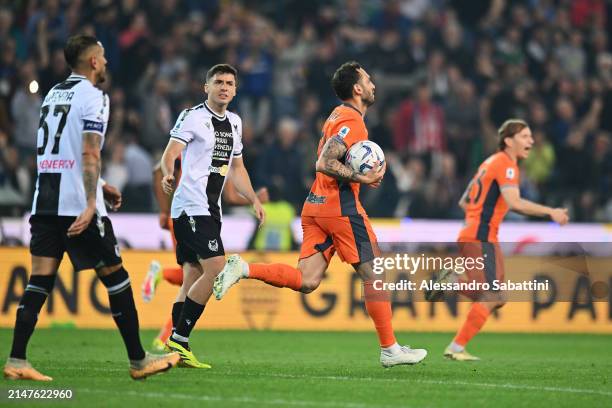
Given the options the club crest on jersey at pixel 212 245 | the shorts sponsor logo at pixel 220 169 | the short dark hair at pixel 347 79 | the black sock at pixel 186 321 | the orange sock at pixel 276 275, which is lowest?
the black sock at pixel 186 321

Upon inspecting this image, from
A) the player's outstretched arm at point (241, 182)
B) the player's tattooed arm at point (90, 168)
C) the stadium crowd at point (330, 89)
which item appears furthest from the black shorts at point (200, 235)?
the stadium crowd at point (330, 89)

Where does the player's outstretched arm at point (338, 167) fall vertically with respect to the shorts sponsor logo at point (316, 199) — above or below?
above

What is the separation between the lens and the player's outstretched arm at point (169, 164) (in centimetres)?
933

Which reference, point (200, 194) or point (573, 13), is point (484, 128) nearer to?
point (573, 13)

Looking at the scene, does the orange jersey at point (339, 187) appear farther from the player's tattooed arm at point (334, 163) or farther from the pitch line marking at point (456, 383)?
the pitch line marking at point (456, 383)

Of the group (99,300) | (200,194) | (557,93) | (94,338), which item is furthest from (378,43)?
(200,194)

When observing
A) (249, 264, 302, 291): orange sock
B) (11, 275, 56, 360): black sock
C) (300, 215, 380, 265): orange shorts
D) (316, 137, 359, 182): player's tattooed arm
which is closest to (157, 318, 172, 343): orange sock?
(249, 264, 302, 291): orange sock

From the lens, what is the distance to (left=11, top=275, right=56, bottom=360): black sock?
8.26 m

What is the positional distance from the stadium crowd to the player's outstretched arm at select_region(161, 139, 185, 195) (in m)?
7.30

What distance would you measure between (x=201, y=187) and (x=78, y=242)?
1.94m

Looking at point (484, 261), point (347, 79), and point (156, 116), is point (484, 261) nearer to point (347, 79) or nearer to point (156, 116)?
point (347, 79)

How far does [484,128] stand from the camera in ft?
66.2

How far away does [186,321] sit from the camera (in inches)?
381

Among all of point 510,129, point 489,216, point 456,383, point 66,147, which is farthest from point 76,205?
point 510,129
